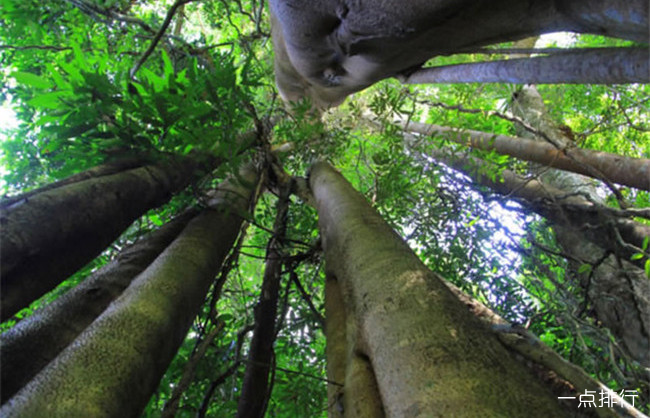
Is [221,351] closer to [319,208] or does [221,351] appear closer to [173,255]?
[173,255]

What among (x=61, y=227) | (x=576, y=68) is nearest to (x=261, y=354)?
(x=61, y=227)

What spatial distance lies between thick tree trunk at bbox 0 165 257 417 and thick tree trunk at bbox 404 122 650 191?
2.10 meters

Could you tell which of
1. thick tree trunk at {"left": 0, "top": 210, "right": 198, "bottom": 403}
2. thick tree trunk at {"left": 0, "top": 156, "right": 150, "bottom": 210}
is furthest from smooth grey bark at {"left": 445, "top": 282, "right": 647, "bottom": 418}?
thick tree trunk at {"left": 0, "top": 156, "right": 150, "bottom": 210}

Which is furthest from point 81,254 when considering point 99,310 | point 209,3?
→ point 209,3

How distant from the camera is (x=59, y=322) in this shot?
1247 mm

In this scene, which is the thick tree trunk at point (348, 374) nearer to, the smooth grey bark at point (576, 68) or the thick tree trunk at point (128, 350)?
the thick tree trunk at point (128, 350)

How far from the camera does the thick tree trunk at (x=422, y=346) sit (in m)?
0.70

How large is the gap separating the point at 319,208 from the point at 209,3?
3.61 m

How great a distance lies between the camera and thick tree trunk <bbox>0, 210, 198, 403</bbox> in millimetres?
1066

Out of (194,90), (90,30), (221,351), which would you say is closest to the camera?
(194,90)

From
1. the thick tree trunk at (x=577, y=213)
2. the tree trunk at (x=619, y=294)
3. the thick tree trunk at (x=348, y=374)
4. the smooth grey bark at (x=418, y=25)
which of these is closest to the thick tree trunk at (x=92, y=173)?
the smooth grey bark at (x=418, y=25)

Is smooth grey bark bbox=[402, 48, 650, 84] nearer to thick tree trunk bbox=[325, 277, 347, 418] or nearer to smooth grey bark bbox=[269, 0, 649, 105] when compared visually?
smooth grey bark bbox=[269, 0, 649, 105]

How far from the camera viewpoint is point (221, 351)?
1.95 meters

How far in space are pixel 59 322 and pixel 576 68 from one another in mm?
1988
